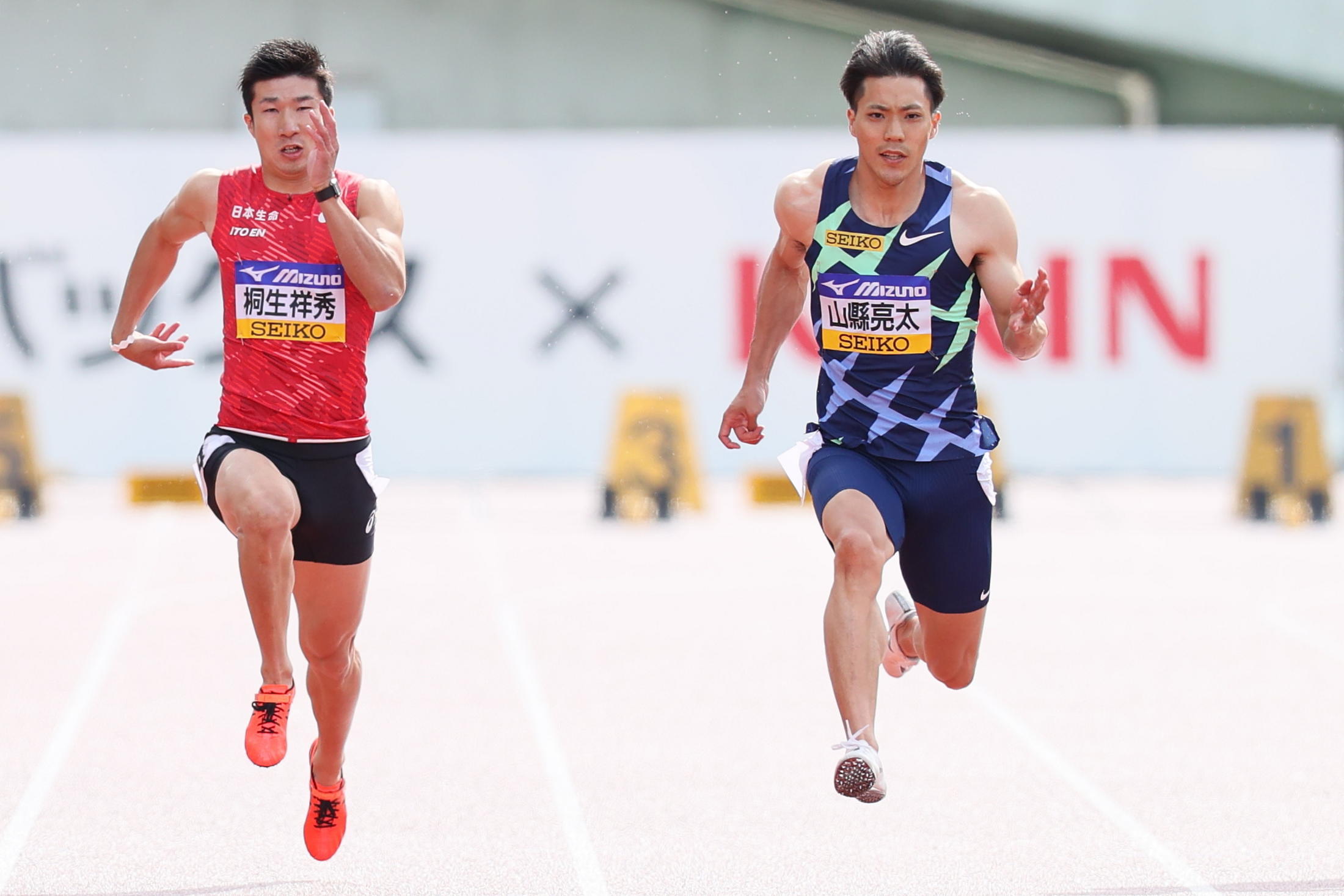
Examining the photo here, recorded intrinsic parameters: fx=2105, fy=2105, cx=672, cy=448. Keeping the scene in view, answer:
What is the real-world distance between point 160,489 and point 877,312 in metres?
10.4

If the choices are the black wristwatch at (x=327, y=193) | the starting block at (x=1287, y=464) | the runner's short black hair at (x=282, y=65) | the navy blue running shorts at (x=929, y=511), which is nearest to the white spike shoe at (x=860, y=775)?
the navy blue running shorts at (x=929, y=511)

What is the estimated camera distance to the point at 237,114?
68.4 ft

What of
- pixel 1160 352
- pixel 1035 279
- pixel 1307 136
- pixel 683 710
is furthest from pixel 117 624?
pixel 1307 136

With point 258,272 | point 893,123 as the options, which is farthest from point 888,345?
point 258,272

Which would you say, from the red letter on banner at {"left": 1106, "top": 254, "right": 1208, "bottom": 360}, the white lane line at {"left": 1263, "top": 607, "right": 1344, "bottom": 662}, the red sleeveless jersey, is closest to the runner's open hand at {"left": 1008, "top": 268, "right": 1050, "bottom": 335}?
the red sleeveless jersey

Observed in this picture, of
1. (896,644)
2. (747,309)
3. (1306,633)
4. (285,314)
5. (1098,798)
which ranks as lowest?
(1306,633)

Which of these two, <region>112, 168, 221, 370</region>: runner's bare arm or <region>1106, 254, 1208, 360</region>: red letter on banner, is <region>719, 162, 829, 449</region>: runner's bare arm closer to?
<region>112, 168, 221, 370</region>: runner's bare arm

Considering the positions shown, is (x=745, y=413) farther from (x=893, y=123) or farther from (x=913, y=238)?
(x=893, y=123)

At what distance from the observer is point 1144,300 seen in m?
16.8

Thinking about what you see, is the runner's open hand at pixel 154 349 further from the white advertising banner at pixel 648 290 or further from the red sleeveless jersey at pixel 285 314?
the white advertising banner at pixel 648 290

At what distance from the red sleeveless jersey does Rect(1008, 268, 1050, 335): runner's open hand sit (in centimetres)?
169

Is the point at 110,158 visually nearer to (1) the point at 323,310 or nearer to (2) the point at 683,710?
Result: (2) the point at 683,710

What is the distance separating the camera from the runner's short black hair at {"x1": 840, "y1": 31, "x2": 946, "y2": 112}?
5480 millimetres

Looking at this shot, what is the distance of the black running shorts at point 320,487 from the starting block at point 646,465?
8889mm
